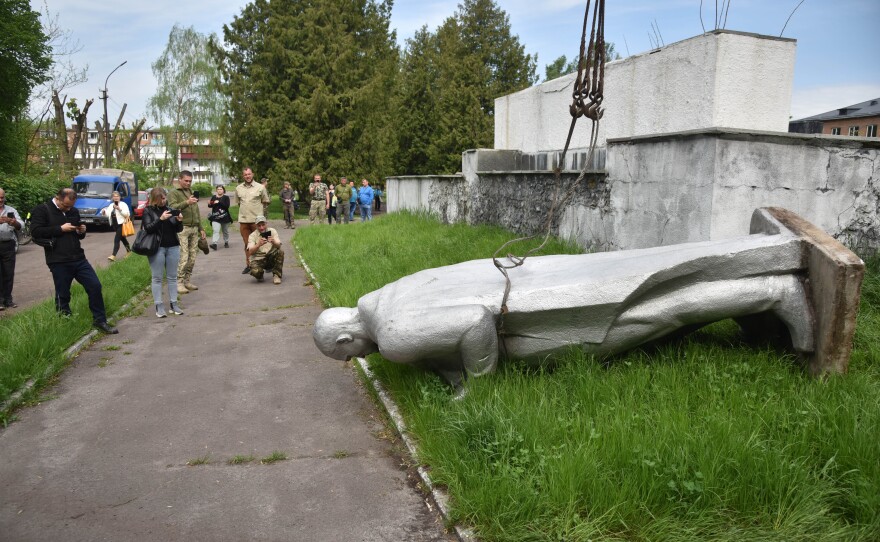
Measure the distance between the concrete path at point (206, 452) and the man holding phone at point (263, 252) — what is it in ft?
11.8

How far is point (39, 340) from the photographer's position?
668 cm

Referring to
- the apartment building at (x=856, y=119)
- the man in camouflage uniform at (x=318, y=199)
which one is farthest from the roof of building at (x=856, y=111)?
the man in camouflage uniform at (x=318, y=199)

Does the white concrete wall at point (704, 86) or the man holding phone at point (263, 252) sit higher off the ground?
the white concrete wall at point (704, 86)

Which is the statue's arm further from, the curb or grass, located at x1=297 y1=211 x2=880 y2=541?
the curb

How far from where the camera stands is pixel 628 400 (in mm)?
4160

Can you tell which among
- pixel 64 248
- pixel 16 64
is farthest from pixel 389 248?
pixel 16 64

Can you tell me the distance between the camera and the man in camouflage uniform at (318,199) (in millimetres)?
21156

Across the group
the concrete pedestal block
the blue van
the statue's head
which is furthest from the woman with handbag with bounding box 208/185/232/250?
the concrete pedestal block

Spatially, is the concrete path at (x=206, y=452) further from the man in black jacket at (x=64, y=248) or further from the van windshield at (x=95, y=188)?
the van windshield at (x=95, y=188)

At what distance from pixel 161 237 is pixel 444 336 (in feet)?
18.9

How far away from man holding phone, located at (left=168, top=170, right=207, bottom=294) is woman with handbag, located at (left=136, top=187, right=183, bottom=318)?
51.3 inches

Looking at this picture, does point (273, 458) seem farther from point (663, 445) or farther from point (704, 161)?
point (704, 161)

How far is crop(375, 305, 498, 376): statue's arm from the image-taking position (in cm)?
438

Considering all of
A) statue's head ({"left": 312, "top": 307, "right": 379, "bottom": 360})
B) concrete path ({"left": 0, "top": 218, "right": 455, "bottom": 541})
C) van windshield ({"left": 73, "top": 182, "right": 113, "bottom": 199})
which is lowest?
concrete path ({"left": 0, "top": 218, "right": 455, "bottom": 541})
